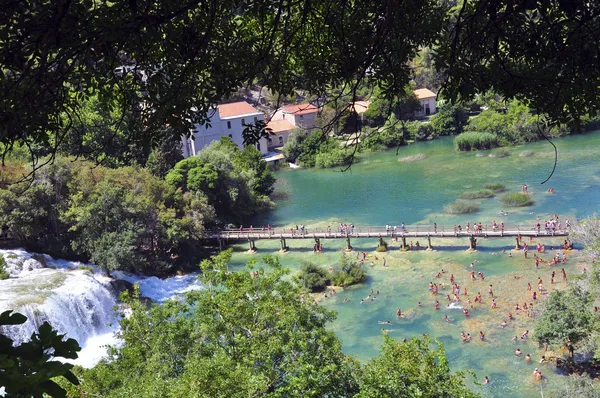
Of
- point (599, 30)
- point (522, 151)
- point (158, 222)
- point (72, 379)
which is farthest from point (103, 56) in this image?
point (522, 151)

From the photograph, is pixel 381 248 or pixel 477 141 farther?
pixel 477 141

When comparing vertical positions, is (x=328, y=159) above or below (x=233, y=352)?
above

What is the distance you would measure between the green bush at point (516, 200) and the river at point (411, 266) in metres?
0.48

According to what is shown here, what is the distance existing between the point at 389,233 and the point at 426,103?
28317 millimetres

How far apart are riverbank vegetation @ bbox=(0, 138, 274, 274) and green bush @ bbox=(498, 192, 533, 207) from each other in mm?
13640

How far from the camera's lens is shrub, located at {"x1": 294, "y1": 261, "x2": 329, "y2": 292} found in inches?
840

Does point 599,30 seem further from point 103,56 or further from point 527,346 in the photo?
point 527,346

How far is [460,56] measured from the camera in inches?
160

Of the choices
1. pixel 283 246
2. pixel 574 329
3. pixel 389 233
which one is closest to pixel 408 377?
pixel 574 329

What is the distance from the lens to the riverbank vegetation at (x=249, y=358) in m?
8.73

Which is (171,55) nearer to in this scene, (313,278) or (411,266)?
(313,278)

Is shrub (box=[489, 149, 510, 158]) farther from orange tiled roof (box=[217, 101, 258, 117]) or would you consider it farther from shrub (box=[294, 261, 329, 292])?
shrub (box=[294, 261, 329, 292])

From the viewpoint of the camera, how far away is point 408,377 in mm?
9383

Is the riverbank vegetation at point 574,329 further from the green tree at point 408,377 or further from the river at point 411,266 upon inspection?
the green tree at point 408,377
